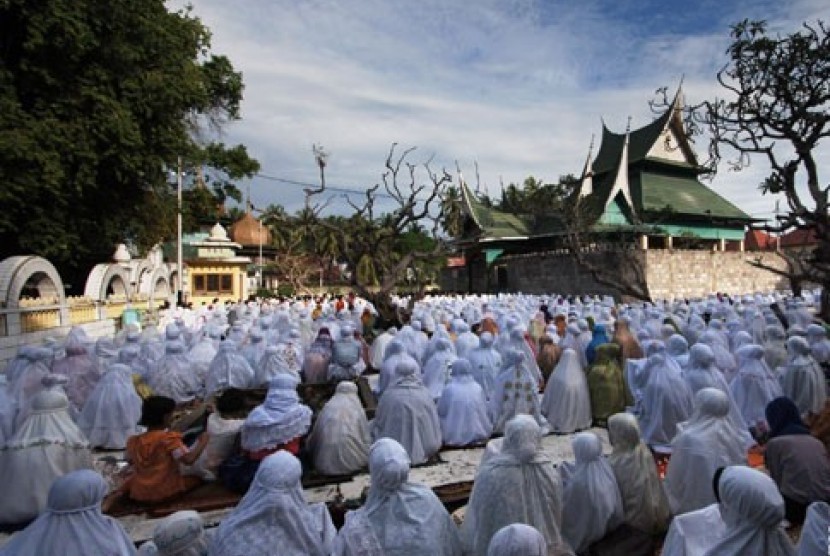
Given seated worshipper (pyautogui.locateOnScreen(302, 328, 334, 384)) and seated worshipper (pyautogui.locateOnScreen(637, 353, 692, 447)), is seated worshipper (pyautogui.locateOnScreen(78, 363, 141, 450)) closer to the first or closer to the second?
seated worshipper (pyautogui.locateOnScreen(302, 328, 334, 384))

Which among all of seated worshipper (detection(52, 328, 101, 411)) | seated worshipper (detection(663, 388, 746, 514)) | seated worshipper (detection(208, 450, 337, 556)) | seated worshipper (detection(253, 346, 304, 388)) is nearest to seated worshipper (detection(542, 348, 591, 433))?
seated worshipper (detection(663, 388, 746, 514))

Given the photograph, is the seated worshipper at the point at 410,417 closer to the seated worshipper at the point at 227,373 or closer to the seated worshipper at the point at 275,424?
the seated worshipper at the point at 275,424

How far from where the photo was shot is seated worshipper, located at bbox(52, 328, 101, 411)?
731 centimetres

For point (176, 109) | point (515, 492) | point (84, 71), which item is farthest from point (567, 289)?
point (515, 492)

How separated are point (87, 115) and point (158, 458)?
9.97 meters

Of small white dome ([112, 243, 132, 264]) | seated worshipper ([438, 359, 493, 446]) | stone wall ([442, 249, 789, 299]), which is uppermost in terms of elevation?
small white dome ([112, 243, 132, 264])

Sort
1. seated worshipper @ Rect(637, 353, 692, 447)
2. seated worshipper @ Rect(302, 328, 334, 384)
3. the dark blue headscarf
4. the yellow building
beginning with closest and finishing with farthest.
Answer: the dark blue headscarf, seated worshipper @ Rect(637, 353, 692, 447), seated worshipper @ Rect(302, 328, 334, 384), the yellow building

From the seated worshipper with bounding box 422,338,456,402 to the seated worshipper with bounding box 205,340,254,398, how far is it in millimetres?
2822

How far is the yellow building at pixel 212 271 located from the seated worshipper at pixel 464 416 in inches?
787

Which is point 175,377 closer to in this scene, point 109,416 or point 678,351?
point 109,416

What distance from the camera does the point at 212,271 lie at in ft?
80.2

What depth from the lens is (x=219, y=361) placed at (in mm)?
8211

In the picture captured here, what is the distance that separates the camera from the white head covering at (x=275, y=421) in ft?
15.0

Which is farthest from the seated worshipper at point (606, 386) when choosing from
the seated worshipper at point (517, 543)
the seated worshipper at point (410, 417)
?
the seated worshipper at point (517, 543)
